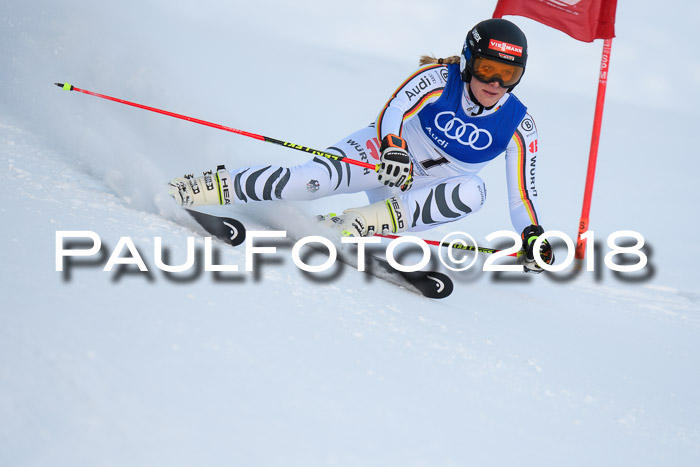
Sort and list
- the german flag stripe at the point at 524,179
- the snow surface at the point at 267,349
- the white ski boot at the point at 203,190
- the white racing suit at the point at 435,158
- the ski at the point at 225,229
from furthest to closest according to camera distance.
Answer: the german flag stripe at the point at 524,179 → the white racing suit at the point at 435,158 → the white ski boot at the point at 203,190 → the ski at the point at 225,229 → the snow surface at the point at 267,349

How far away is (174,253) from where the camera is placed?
2398 mm

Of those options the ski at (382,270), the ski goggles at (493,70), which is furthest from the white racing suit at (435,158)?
the ski at (382,270)

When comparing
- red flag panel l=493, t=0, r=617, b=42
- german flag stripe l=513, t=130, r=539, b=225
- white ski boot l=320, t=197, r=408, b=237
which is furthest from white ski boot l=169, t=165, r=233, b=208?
red flag panel l=493, t=0, r=617, b=42

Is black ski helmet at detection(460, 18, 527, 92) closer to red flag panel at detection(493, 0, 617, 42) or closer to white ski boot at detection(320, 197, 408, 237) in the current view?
white ski boot at detection(320, 197, 408, 237)

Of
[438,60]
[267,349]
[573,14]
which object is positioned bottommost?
[267,349]

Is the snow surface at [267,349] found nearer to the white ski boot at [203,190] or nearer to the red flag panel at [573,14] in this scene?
the white ski boot at [203,190]

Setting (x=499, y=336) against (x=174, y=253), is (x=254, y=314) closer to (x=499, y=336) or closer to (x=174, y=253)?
(x=174, y=253)

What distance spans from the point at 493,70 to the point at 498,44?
0.37ft

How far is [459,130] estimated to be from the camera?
10.5 feet

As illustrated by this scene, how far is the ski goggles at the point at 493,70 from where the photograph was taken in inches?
115

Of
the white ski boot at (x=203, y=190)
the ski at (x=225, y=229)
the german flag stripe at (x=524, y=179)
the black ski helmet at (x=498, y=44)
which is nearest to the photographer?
the ski at (x=225, y=229)

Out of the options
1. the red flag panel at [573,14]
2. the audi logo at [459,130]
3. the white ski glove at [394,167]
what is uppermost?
the red flag panel at [573,14]

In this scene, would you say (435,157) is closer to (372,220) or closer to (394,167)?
(372,220)

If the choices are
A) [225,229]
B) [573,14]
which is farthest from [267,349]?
[573,14]
